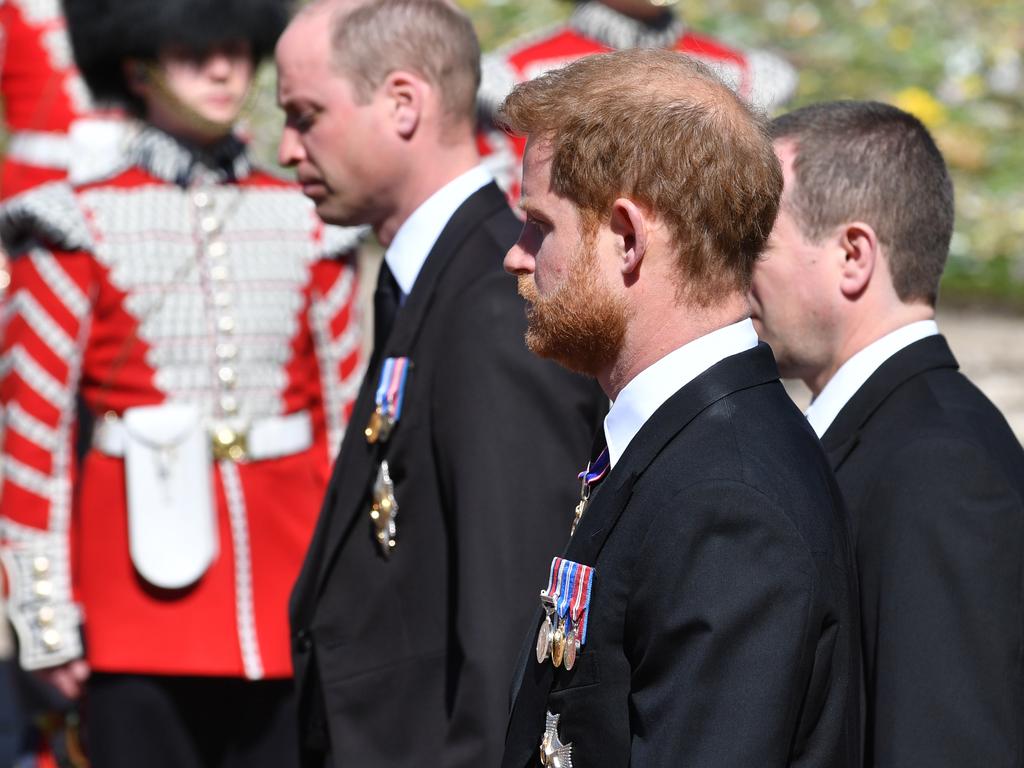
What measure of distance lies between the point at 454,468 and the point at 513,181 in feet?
8.11

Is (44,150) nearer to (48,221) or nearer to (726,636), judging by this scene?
(48,221)

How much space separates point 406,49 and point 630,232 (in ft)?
4.21

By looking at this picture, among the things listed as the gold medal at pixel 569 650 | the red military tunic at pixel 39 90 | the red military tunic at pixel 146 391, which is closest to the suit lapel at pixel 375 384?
the red military tunic at pixel 146 391

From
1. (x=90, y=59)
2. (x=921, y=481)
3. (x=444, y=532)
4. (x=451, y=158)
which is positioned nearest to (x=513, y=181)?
A: (x=90, y=59)

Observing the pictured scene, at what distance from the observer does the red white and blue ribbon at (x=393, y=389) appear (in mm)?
2801

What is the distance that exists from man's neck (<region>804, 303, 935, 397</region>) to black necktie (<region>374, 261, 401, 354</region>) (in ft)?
2.77

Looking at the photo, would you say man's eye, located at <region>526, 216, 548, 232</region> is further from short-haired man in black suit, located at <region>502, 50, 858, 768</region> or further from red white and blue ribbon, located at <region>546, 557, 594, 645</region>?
red white and blue ribbon, located at <region>546, 557, 594, 645</region>

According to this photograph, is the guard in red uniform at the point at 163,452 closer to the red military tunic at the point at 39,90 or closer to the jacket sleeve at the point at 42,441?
the jacket sleeve at the point at 42,441

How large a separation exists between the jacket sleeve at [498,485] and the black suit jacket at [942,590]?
0.48 m

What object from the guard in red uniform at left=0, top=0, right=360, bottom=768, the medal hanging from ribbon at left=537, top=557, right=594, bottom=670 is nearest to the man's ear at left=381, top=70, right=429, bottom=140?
the guard in red uniform at left=0, top=0, right=360, bottom=768

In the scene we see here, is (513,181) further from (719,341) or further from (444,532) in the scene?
(719,341)

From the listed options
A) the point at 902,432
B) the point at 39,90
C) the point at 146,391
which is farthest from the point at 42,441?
the point at 39,90

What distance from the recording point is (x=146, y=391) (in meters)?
3.70

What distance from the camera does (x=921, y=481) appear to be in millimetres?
2352
